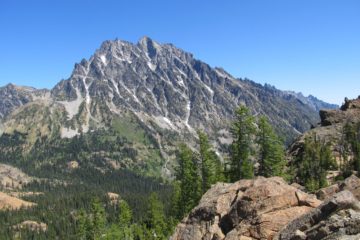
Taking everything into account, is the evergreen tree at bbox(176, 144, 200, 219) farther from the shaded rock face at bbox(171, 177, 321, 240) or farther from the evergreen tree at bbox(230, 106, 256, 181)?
the shaded rock face at bbox(171, 177, 321, 240)

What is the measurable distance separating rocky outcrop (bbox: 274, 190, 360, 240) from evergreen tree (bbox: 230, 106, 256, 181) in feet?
147

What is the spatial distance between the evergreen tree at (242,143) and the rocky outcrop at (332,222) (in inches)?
1766

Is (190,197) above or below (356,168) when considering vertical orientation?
below

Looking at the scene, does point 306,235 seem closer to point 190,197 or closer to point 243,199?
point 243,199

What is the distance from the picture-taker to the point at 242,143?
7300 cm

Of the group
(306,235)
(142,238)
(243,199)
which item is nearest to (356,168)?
(142,238)

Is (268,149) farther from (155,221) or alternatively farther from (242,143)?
(155,221)

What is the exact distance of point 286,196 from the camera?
36.5 m

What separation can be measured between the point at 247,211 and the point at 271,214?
3252 mm

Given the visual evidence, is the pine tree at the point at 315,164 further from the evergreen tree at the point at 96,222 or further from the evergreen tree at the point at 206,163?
the evergreen tree at the point at 96,222

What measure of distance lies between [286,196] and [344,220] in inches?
591

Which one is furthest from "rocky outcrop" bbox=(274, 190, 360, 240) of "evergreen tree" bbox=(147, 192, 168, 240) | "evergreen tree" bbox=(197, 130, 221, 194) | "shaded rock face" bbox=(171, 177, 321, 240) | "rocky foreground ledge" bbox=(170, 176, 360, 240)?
"evergreen tree" bbox=(147, 192, 168, 240)

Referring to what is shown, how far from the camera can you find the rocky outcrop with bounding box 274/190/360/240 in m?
20.9

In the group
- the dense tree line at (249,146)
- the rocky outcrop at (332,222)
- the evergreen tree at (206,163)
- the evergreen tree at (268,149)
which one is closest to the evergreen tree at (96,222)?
the evergreen tree at (206,163)
